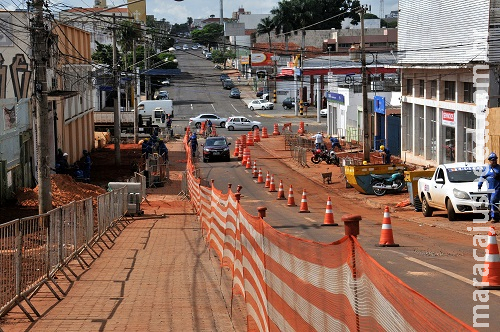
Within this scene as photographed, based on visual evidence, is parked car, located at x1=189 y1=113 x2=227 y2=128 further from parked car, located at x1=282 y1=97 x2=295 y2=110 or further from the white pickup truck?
Answer: the white pickup truck

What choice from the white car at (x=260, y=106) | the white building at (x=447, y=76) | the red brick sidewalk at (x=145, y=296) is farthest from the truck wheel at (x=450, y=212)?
the white car at (x=260, y=106)

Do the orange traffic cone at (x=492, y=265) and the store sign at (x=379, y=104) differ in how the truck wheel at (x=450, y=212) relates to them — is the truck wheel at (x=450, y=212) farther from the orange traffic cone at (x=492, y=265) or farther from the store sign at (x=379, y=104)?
the store sign at (x=379, y=104)

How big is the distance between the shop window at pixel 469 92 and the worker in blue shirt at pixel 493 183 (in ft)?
47.8

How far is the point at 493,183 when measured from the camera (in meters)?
19.9

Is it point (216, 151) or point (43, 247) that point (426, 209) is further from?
point (216, 151)

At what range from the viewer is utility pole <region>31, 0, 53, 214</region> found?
19.5 m

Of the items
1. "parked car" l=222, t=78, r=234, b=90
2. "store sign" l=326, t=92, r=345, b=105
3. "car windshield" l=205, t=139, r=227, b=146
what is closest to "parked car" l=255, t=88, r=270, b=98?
"parked car" l=222, t=78, r=234, b=90

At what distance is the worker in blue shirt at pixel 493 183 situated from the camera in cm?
1970

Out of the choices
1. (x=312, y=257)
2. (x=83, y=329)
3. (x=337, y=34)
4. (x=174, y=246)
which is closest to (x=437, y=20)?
(x=174, y=246)

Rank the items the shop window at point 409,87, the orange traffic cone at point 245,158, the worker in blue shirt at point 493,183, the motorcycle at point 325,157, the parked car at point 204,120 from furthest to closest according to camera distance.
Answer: the parked car at point 204,120, the orange traffic cone at point 245,158, the motorcycle at point 325,157, the shop window at point 409,87, the worker in blue shirt at point 493,183

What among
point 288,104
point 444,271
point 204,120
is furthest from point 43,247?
point 288,104

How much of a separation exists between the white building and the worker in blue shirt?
1244 centimetres

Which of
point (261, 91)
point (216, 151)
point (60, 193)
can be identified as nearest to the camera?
point (60, 193)

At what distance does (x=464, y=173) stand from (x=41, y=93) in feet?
36.6
